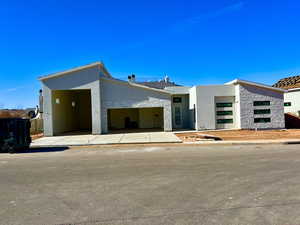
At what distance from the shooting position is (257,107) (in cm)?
2044

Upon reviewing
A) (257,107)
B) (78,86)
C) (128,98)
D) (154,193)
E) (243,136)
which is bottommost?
(154,193)

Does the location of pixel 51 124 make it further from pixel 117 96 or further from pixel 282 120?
pixel 282 120

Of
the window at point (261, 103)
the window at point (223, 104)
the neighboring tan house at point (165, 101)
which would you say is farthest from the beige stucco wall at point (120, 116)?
the window at point (261, 103)

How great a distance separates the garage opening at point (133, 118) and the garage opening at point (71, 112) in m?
2.95

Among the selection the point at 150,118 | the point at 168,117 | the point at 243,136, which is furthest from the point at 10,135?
the point at 150,118

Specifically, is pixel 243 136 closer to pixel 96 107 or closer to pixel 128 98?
pixel 128 98

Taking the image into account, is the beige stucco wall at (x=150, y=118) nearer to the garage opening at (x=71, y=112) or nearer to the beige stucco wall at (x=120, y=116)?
the beige stucco wall at (x=120, y=116)

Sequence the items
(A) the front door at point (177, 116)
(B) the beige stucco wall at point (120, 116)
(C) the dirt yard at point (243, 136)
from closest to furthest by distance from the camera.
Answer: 1. (C) the dirt yard at point (243, 136)
2. (A) the front door at point (177, 116)
3. (B) the beige stucco wall at point (120, 116)

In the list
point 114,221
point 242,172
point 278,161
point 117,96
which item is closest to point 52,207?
point 114,221

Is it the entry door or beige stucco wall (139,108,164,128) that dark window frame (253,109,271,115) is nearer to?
the entry door

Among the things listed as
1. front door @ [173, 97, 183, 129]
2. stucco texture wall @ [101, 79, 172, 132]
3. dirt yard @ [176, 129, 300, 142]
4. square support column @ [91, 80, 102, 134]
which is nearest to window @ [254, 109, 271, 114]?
dirt yard @ [176, 129, 300, 142]

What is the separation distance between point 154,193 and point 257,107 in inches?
721

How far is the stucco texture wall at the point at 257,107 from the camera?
20.2 meters

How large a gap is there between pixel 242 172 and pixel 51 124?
1716 centimetres
